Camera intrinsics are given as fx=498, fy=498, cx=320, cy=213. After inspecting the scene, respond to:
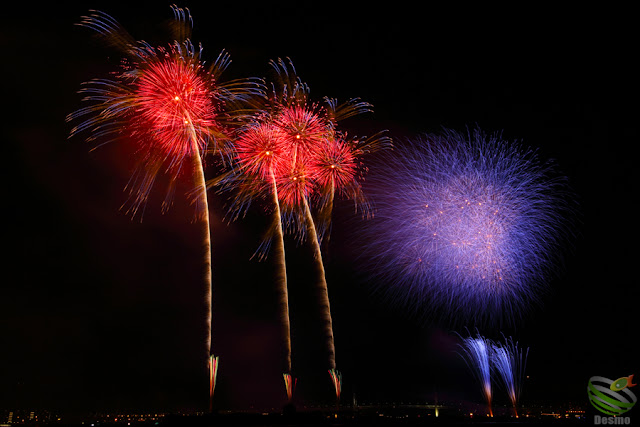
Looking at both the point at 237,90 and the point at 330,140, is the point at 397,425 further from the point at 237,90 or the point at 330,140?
the point at 237,90

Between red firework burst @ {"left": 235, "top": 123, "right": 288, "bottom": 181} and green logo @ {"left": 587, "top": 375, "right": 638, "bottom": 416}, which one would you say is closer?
green logo @ {"left": 587, "top": 375, "right": 638, "bottom": 416}

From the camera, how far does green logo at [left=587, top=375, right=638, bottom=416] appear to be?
2608cm

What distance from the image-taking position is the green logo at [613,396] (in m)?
26.1

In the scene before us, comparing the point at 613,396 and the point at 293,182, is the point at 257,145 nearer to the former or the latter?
the point at 293,182

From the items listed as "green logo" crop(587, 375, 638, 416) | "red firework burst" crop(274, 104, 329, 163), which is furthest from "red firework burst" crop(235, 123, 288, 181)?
"green logo" crop(587, 375, 638, 416)

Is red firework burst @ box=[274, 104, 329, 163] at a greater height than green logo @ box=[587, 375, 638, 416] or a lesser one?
greater

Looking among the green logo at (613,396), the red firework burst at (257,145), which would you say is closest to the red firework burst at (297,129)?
the red firework burst at (257,145)

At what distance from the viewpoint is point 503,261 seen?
3400 centimetres

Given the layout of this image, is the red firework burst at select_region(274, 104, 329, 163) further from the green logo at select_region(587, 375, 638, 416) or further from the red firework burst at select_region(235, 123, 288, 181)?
the green logo at select_region(587, 375, 638, 416)

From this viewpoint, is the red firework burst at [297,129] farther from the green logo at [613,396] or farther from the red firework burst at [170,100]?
the green logo at [613,396]

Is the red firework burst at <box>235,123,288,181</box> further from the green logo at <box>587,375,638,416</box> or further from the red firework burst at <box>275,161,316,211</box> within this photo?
the green logo at <box>587,375,638,416</box>

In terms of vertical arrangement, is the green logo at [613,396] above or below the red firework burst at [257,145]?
below

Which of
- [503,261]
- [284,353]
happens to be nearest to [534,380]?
[503,261]

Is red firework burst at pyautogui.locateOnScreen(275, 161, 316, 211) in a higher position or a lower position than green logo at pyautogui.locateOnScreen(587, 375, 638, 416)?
higher
